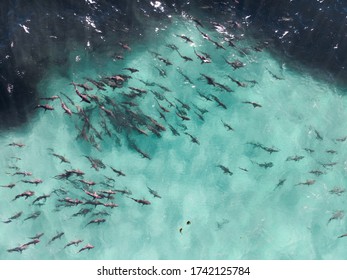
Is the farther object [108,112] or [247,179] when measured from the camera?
[247,179]

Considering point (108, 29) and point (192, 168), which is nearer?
point (192, 168)

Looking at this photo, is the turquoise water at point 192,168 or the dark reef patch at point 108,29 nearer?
the turquoise water at point 192,168

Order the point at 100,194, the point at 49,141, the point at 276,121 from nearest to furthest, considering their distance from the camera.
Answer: the point at 100,194 < the point at 49,141 < the point at 276,121

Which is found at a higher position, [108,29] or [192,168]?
[108,29]

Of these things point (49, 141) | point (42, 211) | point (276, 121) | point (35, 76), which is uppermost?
point (276, 121)

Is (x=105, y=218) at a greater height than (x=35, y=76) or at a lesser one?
lesser

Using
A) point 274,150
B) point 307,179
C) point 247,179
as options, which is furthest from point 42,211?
point 307,179

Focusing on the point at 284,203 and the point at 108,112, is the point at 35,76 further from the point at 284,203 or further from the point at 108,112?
the point at 284,203

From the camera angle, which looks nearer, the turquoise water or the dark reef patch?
the turquoise water
